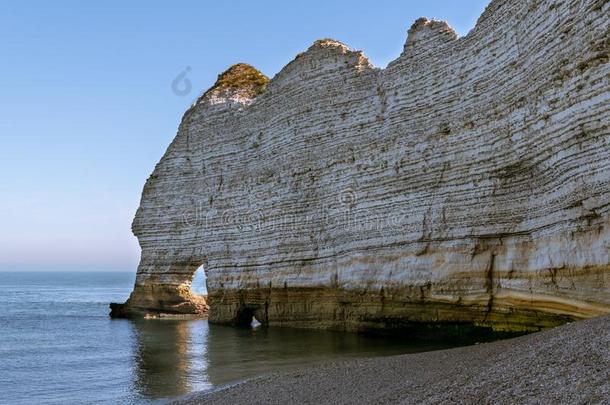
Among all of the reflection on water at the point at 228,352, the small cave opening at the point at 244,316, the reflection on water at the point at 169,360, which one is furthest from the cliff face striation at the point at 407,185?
the reflection on water at the point at 169,360

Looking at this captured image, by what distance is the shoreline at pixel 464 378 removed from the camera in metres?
7.25

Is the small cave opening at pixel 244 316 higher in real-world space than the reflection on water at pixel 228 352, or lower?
higher

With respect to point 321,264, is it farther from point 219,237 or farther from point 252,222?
point 219,237

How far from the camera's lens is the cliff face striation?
43.4ft

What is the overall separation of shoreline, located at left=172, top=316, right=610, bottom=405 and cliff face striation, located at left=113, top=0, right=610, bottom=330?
10.9 feet

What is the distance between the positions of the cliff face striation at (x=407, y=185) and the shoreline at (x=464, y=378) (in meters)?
3.31

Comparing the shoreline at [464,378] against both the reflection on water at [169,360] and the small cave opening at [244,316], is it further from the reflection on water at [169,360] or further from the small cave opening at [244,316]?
the small cave opening at [244,316]

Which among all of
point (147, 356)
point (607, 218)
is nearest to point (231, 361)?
point (147, 356)

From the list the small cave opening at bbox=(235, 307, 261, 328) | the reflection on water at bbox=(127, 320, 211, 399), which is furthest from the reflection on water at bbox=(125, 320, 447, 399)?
the small cave opening at bbox=(235, 307, 261, 328)

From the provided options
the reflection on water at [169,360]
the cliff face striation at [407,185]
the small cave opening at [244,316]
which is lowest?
the reflection on water at [169,360]

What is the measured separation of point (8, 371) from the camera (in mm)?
17047

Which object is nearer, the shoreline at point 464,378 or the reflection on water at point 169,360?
the shoreline at point 464,378

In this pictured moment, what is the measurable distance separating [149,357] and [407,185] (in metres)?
9.02

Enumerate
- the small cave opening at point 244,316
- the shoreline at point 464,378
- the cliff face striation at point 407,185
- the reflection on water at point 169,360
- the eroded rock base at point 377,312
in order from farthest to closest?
1. the small cave opening at point 244,316
2. the eroded rock base at point 377,312
3. the reflection on water at point 169,360
4. the cliff face striation at point 407,185
5. the shoreline at point 464,378
